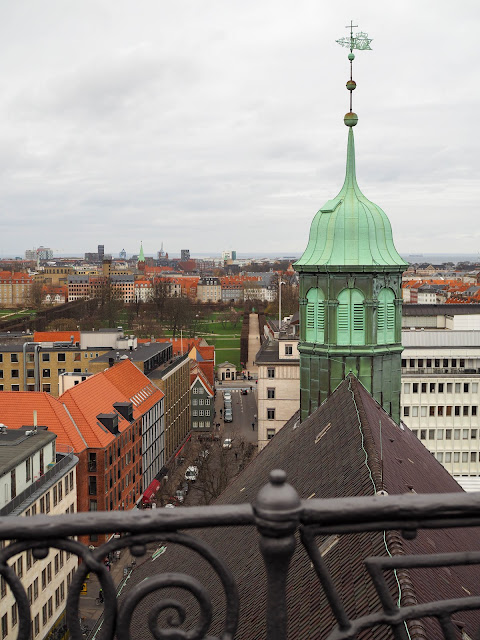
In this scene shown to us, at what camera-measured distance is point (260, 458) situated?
2133cm

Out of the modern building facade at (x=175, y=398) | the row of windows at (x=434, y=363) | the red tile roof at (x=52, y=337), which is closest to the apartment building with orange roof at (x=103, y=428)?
the modern building facade at (x=175, y=398)

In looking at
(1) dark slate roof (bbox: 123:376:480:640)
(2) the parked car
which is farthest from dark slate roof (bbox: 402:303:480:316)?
(1) dark slate roof (bbox: 123:376:480:640)

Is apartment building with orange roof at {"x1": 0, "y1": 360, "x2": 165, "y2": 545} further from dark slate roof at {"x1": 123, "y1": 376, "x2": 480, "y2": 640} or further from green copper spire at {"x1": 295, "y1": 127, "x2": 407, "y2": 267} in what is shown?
dark slate roof at {"x1": 123, "y1": 376, "x2": 480, "y2": 640}

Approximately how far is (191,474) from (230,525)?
5430 centimetres

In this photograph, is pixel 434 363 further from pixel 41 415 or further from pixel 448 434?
pixel 41 415

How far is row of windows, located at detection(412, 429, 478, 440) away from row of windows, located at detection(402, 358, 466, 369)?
466cm

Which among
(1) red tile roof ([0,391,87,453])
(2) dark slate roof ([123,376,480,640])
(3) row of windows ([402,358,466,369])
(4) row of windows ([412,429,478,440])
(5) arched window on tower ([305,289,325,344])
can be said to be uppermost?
(5) arched window on tower ([305,289,325,344])

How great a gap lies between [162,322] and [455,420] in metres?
114

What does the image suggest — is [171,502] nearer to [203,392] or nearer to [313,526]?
[203,392]

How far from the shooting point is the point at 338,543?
9750mm

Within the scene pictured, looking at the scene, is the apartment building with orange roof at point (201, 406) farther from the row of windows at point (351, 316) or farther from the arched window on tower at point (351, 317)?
the arched window on tower at point (351, 317)

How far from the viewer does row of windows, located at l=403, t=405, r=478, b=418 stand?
168 ft

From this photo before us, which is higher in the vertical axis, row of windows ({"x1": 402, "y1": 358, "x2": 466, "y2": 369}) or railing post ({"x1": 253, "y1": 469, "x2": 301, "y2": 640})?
railing post ({"x1": 253, "y1": 469, "x2": 301, "y2": 640})

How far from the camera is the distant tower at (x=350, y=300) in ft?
70.7
